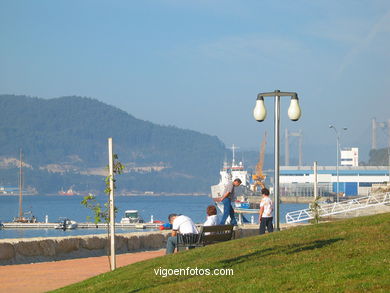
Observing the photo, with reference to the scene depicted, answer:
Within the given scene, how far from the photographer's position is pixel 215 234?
1381 centimetres

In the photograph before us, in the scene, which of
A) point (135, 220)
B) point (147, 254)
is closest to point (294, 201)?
point (135, 220)

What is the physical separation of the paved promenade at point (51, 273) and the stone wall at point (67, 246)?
0.57m

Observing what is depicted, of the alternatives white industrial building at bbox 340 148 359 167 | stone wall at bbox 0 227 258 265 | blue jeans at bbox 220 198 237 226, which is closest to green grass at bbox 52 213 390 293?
blue jeans at bbox 220 198 237 226

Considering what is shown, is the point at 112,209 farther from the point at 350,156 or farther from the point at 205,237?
the point at 350,156

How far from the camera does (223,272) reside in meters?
9.91

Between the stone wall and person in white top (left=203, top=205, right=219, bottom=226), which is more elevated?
→ person in white top (left=203, top=205, right=219, bottom=226)

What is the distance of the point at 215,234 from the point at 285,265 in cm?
410

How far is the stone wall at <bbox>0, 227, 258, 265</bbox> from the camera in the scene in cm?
1516

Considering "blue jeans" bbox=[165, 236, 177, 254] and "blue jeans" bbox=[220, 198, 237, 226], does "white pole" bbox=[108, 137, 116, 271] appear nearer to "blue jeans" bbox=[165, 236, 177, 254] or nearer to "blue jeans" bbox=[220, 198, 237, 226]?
"blue jeans" bbox=[165, 236, 177, 254]

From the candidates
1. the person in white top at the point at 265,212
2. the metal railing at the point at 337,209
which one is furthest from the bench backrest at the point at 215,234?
the metal railing at the point at 337,209

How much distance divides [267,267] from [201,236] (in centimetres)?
375

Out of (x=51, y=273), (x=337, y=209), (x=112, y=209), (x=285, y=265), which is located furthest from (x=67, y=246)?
(x=337, y=209)

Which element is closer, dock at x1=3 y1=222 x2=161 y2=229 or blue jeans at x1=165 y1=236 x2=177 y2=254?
blue jeans at x1=165 y1=236 x2=177 y2=254

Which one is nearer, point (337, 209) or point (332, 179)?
point (337, 209)
